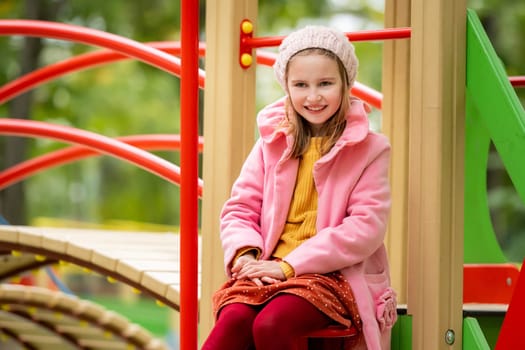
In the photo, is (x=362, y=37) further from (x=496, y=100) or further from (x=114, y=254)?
(x=114, y=254)

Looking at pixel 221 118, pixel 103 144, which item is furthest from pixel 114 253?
pixel 221 118

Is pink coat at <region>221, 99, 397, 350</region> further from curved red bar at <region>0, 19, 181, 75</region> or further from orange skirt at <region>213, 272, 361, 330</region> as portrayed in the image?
curved red bar at <region>0, 19, 181, 75</region>

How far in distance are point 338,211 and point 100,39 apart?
2026mm

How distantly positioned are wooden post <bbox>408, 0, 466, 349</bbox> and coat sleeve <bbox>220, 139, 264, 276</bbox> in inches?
18.4

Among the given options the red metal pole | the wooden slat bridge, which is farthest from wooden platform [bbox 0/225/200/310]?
the red metal pole

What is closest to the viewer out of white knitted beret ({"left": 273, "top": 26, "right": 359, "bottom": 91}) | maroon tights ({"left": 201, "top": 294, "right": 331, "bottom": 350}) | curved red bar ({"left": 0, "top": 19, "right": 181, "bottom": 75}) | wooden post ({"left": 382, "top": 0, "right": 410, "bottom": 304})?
maroon tights ({"left": 201, "top": 294, "right": 331, "bottom": 350})

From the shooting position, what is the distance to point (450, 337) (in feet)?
10.3

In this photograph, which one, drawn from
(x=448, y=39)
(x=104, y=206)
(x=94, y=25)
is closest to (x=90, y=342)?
(x=448, y=39)

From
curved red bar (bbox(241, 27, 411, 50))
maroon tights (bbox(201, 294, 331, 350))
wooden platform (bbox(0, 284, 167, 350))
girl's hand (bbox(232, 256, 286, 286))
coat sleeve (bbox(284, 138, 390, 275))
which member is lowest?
maroon tights (bbox(201, 294, 331, 350))

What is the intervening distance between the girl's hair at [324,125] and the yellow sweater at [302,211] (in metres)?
0.03

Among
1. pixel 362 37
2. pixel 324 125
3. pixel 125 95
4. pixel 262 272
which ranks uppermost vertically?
pixel 125 95

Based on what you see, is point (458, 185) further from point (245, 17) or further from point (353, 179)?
point (245, 17)

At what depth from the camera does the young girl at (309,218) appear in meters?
2.91

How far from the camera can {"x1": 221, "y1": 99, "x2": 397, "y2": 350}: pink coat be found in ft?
9.77
